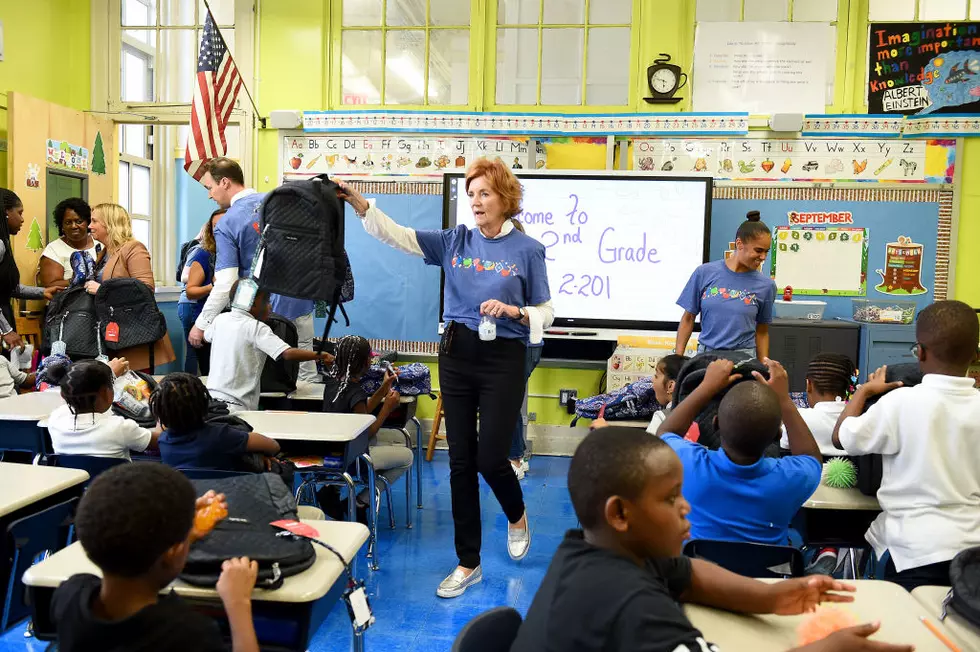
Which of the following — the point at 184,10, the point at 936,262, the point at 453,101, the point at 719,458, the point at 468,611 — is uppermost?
the point at 184,10

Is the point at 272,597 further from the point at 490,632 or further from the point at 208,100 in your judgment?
the point at 208,100

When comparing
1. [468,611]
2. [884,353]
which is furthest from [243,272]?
[884,353]

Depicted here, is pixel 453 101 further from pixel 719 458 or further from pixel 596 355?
pixel 719 458

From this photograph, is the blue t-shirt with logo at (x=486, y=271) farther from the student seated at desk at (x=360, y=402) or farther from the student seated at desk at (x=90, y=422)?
the student seated at desk at (x=90, y=422)

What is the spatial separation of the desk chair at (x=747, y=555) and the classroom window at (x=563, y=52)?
449 cm

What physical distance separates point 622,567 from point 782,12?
5.45 meters

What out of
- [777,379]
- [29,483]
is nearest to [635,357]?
[777,379]

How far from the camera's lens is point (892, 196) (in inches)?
217

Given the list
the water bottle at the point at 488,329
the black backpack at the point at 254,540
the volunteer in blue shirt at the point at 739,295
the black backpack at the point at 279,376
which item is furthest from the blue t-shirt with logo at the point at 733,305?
the black backpack at the point at 254,540

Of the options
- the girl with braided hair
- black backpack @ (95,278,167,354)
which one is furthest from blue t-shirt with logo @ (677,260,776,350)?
black backpack @ (95,278,167,354)

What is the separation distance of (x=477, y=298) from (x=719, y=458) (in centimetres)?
124

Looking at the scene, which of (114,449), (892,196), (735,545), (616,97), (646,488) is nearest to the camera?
(646,488)

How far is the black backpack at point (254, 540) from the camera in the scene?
61.2 inches

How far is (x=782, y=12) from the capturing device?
5.68 meters
